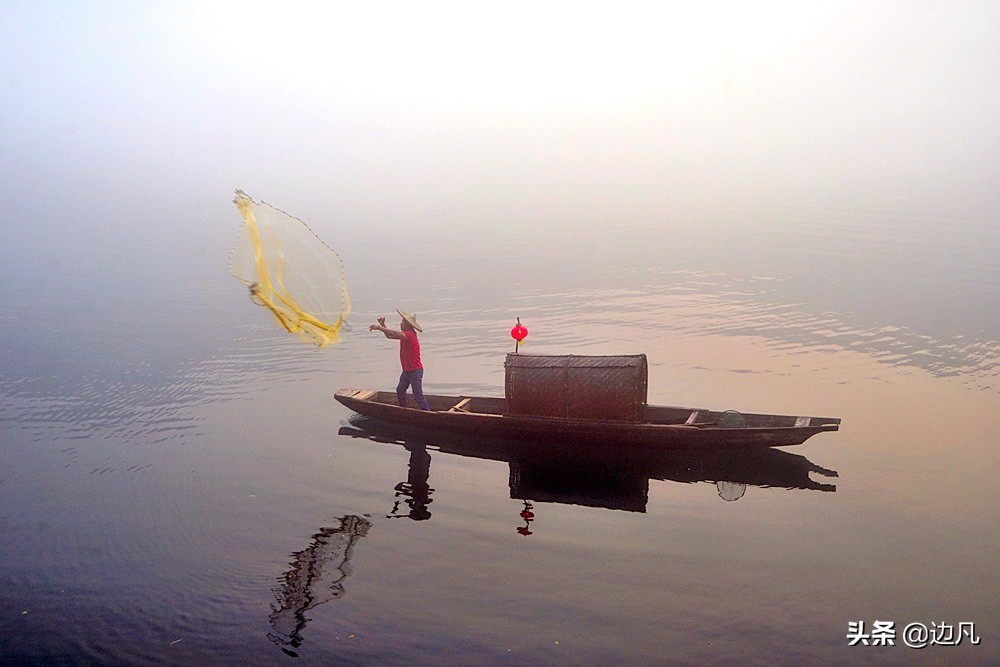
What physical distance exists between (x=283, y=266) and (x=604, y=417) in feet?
26.3

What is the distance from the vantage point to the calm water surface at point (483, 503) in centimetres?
1113

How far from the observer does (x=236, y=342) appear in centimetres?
3047

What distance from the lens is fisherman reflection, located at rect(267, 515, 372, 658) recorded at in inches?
445

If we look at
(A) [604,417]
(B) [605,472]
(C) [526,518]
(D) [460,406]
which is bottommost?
(C) [526,518]

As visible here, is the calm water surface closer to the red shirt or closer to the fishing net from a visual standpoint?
the red shirt

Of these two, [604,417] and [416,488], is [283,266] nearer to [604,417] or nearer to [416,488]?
[416,488]

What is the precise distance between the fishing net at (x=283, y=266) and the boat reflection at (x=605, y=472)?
166 inches

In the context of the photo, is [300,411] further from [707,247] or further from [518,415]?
[707,247]

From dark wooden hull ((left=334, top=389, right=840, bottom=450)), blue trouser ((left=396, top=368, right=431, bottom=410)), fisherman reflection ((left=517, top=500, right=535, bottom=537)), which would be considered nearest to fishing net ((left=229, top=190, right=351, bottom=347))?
blue trouser ((left=396, top=368, right=431, bottom=410))

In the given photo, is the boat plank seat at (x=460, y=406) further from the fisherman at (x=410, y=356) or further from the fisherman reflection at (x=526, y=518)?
the fisherman reflection at (x=526, y=518)

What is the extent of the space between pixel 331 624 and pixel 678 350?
18.3 metres

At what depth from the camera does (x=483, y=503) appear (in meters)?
15.6

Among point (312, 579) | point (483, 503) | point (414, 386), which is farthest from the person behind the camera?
point (414, 386)

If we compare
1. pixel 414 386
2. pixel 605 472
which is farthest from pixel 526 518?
pixel 414 386
